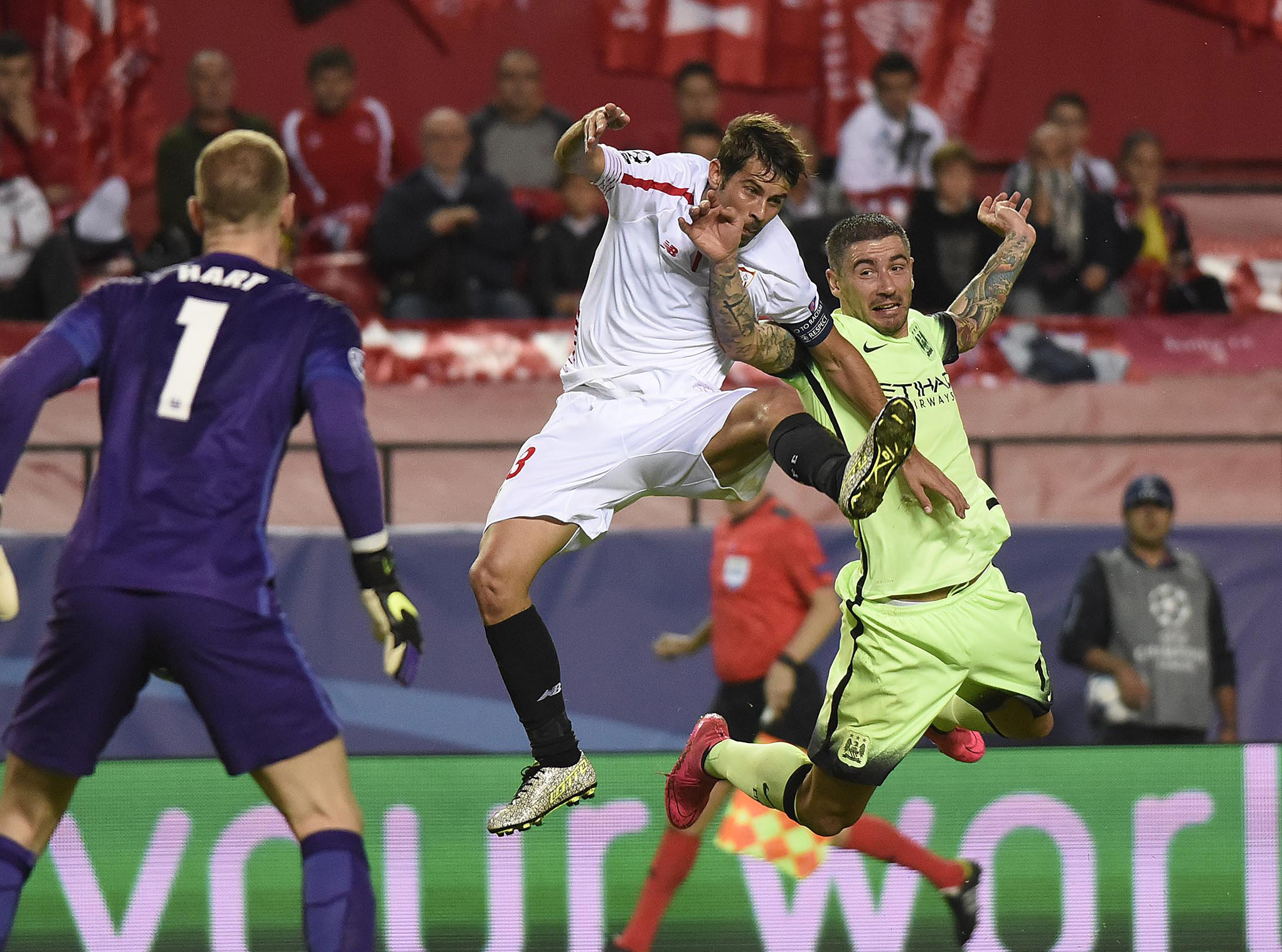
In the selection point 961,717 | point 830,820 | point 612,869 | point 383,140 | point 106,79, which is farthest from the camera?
point 106,79

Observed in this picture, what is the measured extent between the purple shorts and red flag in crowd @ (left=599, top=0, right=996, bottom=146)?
29.2ft

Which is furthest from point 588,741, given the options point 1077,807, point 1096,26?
point 1096,26

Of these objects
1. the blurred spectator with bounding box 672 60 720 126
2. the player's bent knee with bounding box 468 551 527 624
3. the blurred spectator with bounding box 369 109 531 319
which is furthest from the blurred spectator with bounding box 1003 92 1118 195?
the player's bent knee with bounding box 468 551 527 624

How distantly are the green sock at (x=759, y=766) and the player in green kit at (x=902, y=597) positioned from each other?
0.17 feet

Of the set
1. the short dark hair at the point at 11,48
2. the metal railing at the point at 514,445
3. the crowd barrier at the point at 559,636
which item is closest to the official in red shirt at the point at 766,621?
the crowd barrier at the point at 559,636

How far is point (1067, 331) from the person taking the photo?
985 cm

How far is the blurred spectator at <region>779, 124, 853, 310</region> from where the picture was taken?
30.4ft

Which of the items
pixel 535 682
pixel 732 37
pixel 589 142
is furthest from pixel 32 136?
pixel 535 682

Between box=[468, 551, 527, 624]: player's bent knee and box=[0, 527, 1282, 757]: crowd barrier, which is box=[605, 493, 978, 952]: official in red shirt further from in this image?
box=[468, 551, 527, 624]: player's bent knee

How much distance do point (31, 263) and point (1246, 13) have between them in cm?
889

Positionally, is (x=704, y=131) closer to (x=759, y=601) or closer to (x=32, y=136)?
(x=759, y=601)

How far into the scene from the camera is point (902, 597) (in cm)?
552

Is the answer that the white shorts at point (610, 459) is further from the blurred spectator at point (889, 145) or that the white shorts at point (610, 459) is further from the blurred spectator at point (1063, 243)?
the blurred spectator at point (889, 145)

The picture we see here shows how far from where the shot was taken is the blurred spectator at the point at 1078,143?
10.5m
